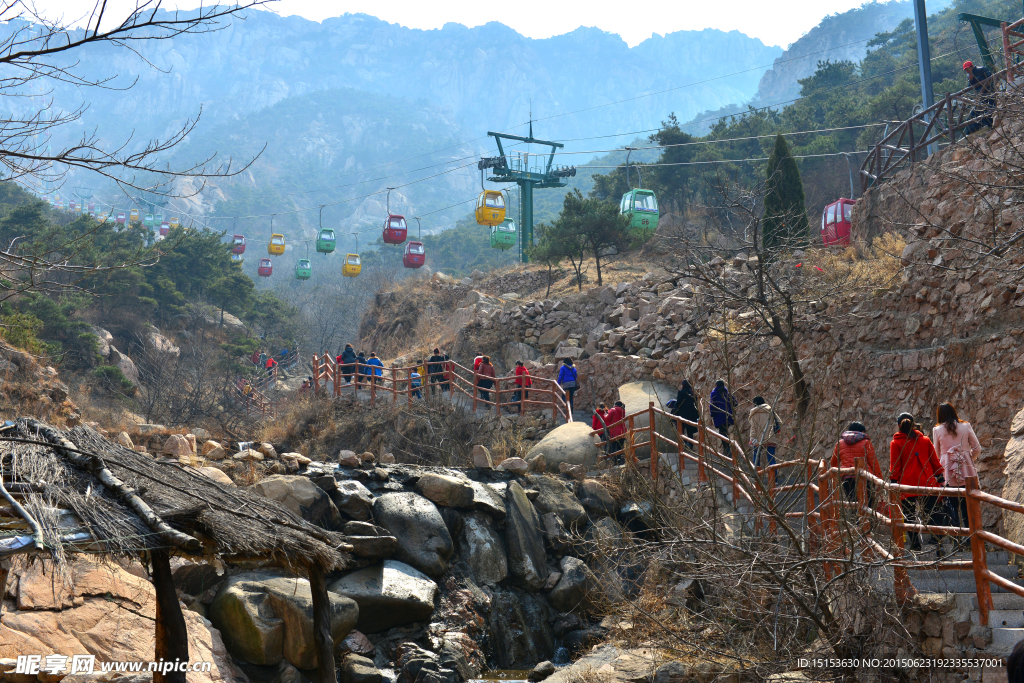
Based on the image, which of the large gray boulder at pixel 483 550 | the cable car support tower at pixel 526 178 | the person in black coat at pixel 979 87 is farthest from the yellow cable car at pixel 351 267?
the person in black coat at pixel 979 87

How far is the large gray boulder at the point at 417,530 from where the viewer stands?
10.4 m

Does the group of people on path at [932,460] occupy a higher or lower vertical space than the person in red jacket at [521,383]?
higher

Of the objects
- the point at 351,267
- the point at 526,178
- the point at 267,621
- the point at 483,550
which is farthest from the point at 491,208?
the point at 267,621

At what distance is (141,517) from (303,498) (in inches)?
176

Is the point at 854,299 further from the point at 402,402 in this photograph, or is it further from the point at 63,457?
the point at 63,457

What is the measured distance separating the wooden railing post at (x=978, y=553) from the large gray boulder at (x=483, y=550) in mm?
7021

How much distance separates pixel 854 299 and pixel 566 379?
257 inches

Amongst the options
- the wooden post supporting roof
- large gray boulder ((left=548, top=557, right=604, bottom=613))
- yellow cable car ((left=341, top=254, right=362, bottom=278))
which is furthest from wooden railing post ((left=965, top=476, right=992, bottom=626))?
yellow cable car ((left=341, top=254, right=362, bottom=278))

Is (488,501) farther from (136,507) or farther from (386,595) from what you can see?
(136,507)

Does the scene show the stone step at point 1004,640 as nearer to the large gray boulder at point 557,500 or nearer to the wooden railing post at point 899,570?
the wooden railing post at point 899,570

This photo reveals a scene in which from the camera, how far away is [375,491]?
38.0 ft

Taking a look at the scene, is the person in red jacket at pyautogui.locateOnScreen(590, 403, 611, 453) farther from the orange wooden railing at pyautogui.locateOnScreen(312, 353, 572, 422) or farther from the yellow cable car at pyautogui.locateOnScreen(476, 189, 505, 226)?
the yellow cable car at pyautogui.locateOnScreen(476, 189, 505, 226)

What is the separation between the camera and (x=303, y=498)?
10.3 meters

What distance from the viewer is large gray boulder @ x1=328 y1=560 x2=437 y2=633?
30.4 ft
